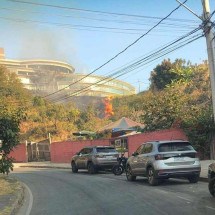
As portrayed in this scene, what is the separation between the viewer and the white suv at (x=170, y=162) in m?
16.0

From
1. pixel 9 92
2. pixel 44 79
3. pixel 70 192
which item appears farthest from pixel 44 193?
pixel 44 79

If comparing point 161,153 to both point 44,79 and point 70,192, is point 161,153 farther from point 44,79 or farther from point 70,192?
point 44,79

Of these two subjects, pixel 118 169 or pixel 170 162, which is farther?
pixel 118 169

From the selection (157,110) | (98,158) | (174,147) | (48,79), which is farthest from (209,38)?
(48,79)

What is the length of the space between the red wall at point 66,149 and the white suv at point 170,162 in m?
20.3

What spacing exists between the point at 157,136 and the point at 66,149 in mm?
16475

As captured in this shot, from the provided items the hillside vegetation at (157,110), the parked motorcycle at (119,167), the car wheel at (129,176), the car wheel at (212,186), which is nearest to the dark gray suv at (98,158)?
the parked motorcycle at (119,167)

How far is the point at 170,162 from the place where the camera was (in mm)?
16094

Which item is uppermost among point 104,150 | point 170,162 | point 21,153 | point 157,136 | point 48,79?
point 48,79

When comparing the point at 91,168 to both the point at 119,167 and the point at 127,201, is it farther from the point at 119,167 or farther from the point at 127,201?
the point at 127,201

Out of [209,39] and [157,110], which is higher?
[209,39]

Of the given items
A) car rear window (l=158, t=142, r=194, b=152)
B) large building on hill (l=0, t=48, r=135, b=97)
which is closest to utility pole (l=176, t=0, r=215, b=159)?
car rear window (l=158, t=142, r=194, b=152)

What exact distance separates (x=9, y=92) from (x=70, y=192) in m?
57.7

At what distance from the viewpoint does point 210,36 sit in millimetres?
17922
